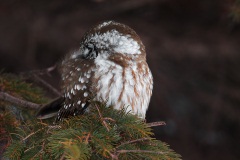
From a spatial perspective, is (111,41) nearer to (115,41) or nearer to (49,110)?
(115,41)

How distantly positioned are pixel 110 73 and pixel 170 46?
2152 mm

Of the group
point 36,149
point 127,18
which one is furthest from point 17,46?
point 36,149

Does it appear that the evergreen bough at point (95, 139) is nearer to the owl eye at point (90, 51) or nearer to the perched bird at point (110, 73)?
the perched bird at point (110, 73)

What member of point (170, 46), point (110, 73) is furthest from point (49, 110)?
point (170, 46)

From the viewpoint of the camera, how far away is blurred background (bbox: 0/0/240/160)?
173 inches

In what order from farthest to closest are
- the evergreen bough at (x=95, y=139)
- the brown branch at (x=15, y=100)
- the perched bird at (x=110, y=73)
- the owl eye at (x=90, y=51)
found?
1. the brown branch at (x=15, y=100)
2. the owl eye at (x=90, y=51)
3. the perched bird at (x=110, y=73)
4. the evergreen bough at (x=95, y=139)

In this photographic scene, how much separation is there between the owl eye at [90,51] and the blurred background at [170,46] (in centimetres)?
151

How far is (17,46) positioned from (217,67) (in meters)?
1.94

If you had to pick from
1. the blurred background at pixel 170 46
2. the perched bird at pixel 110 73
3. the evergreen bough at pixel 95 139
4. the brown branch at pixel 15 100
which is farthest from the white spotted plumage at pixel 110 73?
the blurred background at pixel 170 46

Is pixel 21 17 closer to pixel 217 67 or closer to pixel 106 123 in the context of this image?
pixel 217 67

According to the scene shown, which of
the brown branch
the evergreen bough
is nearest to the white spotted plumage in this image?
the evergreen bough

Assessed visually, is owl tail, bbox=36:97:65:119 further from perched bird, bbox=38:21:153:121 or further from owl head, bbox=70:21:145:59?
owl head, bbox=70:21:145:59

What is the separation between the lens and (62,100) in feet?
9.48

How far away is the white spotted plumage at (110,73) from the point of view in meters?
2.49
